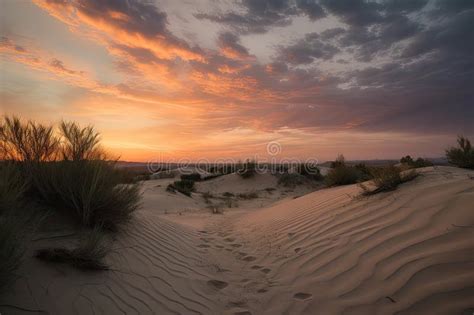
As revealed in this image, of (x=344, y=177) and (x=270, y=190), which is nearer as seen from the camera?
(x=344, y=177)

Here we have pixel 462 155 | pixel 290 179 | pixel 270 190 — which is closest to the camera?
pixel 462 155

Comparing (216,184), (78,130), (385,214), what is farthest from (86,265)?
(216,184)

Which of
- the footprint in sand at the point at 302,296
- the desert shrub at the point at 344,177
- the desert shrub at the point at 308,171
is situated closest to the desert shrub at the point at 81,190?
the footprint in sand at the point at 302,296

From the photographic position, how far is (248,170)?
65.6 ft

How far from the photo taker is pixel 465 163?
679 centimetres

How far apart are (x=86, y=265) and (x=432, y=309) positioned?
315cm

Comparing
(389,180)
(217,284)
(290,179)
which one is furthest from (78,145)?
(290,179)

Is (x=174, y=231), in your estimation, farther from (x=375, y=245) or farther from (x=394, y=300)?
(x=394, y=300)

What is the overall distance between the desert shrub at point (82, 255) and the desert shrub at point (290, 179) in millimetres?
16110

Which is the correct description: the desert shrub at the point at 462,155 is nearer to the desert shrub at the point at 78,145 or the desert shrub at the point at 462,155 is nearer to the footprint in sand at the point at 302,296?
the footprint in sand at the point at 302,296

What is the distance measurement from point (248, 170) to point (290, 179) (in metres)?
3.09

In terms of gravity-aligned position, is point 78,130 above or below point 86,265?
above

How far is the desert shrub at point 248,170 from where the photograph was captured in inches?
775

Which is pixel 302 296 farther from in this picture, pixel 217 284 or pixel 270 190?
pixel 270 190
